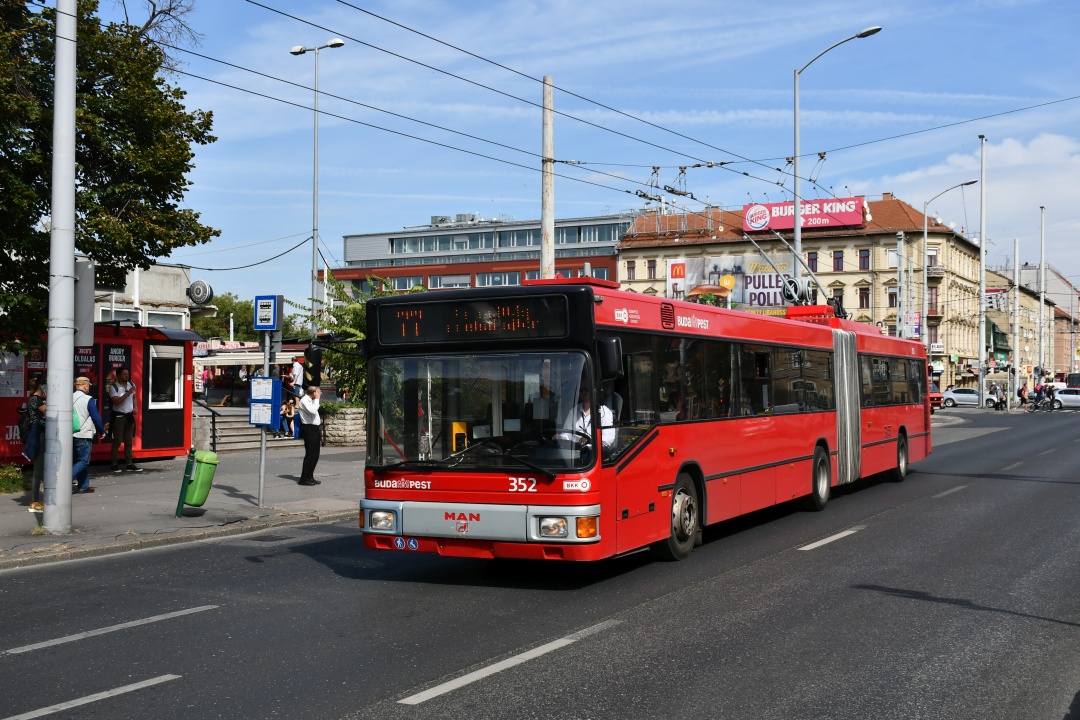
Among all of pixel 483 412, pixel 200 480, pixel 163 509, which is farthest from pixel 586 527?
pixel 163 509

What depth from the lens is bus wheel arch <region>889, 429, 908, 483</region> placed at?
20.3 metres

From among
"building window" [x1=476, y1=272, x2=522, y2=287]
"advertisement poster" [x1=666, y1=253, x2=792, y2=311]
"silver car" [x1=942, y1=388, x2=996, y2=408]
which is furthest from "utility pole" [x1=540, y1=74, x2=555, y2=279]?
"building window" [x1=476, y1=272, x2=522, y2=287]

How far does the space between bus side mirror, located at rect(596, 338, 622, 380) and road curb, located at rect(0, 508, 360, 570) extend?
20.4ft

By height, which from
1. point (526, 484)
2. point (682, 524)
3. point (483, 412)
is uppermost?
point (483, 412)

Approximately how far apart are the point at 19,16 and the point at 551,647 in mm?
13183

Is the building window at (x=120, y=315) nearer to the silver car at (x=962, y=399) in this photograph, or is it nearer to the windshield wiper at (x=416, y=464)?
the windshield wiper at (x=416, y=464)

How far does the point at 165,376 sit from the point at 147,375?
0.41 metres

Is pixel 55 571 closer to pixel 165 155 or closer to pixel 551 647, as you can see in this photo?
pixel 551 647

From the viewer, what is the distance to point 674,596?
9.10 metres

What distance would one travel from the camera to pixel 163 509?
15.1 meters

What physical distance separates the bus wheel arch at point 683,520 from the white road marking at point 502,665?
2748mm

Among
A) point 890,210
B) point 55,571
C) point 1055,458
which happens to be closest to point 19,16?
point 55,571

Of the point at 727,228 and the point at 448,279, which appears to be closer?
the point at 727,228

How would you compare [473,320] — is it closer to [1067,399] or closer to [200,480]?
[200,480]
